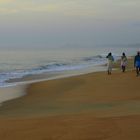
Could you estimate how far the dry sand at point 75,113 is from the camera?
25.8 ft

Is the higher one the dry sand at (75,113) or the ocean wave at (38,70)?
the dry sand at (75,113)

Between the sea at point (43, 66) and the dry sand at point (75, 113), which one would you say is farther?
the sea at point (43, 66)

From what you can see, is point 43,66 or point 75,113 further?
point 43,66

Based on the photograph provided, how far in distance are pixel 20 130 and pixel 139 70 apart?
16.7m

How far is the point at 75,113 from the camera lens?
11.3 metres

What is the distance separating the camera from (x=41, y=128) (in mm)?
8422

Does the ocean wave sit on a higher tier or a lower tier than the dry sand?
lower

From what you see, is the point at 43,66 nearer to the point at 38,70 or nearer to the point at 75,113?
the point at 38,70

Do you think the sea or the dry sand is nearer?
the dry sand

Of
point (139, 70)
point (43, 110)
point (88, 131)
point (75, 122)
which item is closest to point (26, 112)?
point (43, 110)

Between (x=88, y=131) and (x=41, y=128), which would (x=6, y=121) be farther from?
(x=88, y=131)

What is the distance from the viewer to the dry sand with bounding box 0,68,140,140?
7.85 metres

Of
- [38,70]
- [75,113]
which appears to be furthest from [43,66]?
[75,113]

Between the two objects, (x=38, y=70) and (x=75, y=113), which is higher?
(x=75, y=113)
